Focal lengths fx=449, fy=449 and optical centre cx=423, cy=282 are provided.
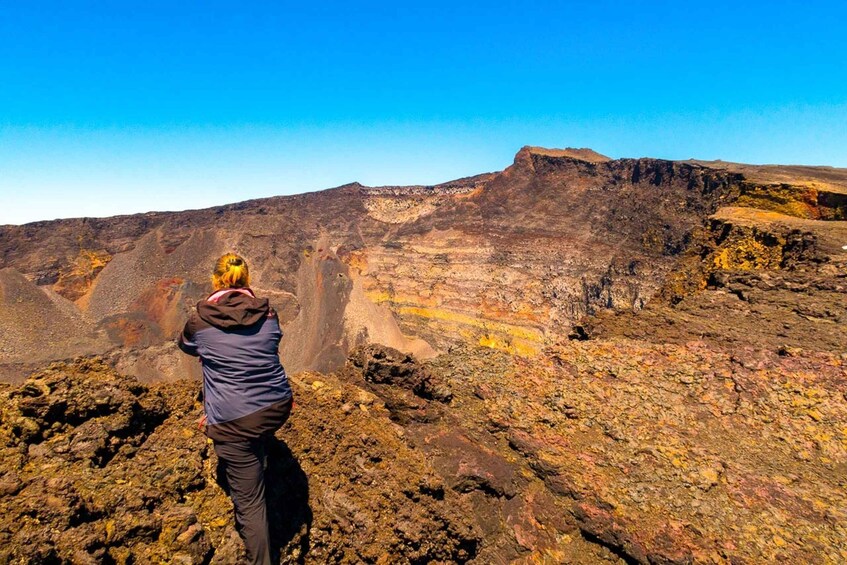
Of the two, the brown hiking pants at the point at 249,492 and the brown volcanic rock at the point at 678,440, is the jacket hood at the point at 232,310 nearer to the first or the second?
the brown hiking pants at the point at 249,492

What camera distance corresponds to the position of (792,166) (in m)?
24.0

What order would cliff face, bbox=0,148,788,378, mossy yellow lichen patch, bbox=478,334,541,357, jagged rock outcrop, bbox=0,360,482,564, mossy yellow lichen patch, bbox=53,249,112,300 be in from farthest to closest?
mossy yellow lichen patch, bbox=53,249,112,300 < cliff face, bbox=0,148,788,378 < mossy yellow lichen patch, bbox=478,334,541,357 < jagged rock outcrop, bbox=0,360,482,564

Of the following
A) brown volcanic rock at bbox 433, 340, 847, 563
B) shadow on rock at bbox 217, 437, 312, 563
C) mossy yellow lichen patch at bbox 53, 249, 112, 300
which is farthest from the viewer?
mossy yellow lichen patch at bbox 53, 249, 112, 300

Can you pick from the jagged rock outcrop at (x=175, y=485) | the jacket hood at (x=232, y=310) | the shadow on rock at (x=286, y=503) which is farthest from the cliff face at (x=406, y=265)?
the jacket hood at (x=232, y=310)

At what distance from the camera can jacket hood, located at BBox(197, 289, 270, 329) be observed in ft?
9.92

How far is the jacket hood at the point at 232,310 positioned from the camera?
302cm

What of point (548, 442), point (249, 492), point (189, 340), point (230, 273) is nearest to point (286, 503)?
point (249, 492)

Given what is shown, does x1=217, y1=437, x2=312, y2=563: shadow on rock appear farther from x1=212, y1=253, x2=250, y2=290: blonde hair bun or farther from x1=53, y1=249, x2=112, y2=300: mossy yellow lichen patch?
x1=53, y1=249, x2=112, y2=300: mossy yellow lichen patch

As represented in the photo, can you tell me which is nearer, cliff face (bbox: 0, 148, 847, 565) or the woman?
the woman

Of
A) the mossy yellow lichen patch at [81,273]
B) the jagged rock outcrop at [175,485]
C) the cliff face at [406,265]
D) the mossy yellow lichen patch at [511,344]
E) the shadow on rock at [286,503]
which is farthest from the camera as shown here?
the mossy yellow lichen patch at [81,273]

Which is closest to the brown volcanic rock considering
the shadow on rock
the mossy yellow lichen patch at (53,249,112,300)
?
the shadow on rock

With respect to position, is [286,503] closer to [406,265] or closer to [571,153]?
[406,265]

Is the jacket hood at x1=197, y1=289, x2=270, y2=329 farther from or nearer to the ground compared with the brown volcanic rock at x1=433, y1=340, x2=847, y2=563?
farther from the ground

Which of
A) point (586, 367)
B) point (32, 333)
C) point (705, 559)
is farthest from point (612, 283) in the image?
point (32, 333)
